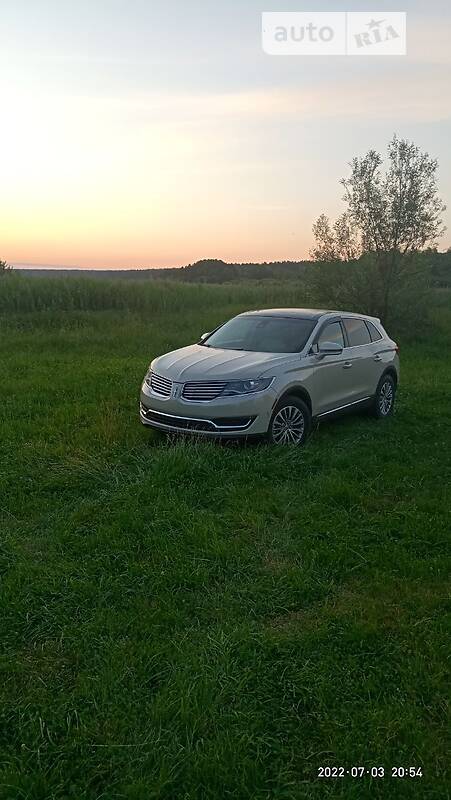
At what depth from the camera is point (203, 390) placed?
21.0 ft

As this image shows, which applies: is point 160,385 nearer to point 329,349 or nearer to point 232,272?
point 329,349

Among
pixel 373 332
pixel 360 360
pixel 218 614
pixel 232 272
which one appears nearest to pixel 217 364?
pixel 360 360

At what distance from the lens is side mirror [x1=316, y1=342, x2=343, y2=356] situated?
7258 mm

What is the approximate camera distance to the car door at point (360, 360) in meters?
8.09

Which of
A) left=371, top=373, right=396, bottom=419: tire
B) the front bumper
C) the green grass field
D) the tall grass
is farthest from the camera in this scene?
the tall grass

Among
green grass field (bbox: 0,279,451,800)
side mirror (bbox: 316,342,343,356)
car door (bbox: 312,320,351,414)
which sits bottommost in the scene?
green grass field (bbox: 0,279,451,800)

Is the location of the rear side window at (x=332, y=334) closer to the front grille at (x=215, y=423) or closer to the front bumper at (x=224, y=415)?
the front bumper at (x=224, y=415)

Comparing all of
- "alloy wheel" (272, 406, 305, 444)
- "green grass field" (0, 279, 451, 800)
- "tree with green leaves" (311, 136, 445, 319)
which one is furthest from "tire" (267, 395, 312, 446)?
"tree with green leaves" (311, 136, 445, 319)

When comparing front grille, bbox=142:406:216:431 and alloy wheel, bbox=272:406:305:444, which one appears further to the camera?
alloy wheel, bbox=272:406:305:444

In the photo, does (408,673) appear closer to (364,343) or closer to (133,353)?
(364,343)

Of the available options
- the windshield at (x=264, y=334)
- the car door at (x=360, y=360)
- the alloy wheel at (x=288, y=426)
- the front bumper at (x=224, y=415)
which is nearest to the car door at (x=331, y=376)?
Result: the car door at (x=360, y=360)

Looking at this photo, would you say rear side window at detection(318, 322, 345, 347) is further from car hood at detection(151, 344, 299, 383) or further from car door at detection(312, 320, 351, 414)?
car hood at detection(151, 344, 299, 383)

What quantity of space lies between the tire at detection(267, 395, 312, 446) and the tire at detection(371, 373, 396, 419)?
6.54ft

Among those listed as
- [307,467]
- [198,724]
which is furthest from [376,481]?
[198,724]
